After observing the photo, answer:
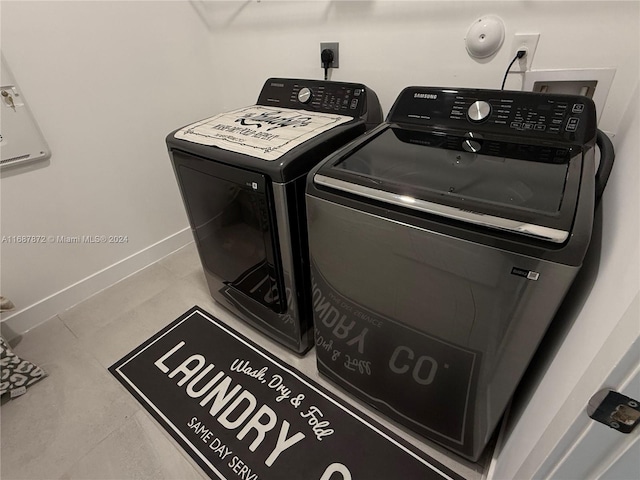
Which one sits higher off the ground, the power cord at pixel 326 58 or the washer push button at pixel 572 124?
the power cord at pixel 326 58

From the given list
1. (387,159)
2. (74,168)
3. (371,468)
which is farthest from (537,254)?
(74,168)

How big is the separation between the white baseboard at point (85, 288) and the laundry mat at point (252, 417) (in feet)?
1.79

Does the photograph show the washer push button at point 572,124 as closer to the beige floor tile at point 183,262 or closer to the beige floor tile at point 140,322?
the beige floor tile at point 140,322

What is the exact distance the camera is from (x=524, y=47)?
1.03m

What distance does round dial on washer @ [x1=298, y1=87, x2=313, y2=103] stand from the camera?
1400 millimetres

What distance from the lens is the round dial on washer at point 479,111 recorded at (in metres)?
1.00

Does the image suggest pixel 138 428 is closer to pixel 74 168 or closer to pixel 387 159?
pixel 74 168

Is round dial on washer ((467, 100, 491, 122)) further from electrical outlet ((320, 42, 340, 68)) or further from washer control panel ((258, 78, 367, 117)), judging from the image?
electrical outlet ((320, 42, 340, 68))

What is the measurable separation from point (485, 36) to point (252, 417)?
1.51 metres

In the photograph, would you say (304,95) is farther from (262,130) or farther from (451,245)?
(451,245)

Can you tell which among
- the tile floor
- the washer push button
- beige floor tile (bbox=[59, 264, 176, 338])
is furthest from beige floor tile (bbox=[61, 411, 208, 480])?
the washer push button

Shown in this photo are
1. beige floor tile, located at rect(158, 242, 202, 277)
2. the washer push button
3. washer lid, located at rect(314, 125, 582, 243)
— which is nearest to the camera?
washer lid, located at rect(314, 125, 582, 243)

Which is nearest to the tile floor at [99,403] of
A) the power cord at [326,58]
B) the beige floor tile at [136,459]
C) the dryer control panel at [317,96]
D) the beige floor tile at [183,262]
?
the beige floor tile at [136,459]

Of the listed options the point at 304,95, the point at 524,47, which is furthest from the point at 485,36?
the point at 304,95
